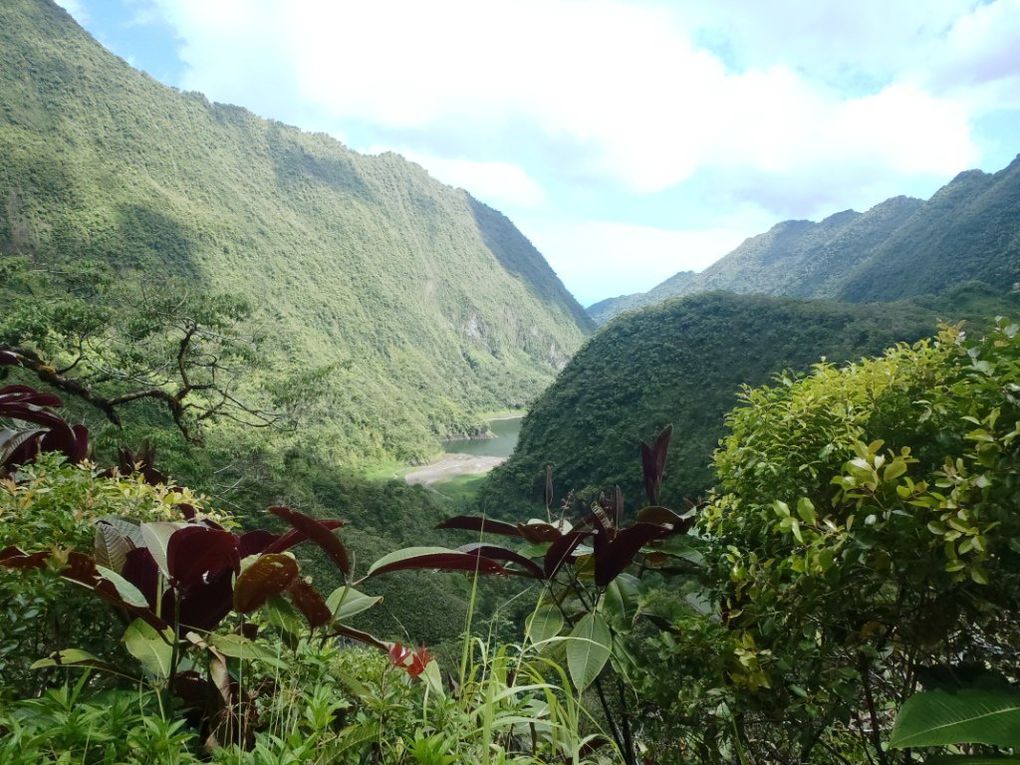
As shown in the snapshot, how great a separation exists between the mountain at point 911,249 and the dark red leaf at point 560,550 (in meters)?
18.3

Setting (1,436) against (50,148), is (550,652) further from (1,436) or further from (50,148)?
(50,148)

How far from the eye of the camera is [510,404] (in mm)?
77812

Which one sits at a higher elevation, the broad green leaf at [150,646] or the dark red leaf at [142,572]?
the dark red leaf at [142,572]

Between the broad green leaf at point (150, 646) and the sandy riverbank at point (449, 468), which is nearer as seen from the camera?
the broad green leaf at point (150, 646)

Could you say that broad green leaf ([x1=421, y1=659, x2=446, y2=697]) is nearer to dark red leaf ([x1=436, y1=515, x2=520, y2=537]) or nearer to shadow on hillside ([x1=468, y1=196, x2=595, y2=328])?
dark red leaf ([x1=436, y1=515, x2=520, y2=537])

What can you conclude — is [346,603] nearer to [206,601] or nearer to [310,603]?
[310,603]

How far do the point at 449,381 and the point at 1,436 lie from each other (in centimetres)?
7397

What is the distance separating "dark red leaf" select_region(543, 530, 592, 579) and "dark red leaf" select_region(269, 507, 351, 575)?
0.99 feet

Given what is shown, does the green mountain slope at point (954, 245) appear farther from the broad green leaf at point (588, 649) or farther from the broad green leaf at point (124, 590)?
the broad green leaf at point (124, 590)

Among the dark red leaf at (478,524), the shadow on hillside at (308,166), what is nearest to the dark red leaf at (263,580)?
the dark red leaf at (478,524)

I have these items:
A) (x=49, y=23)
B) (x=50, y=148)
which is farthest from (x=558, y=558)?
(x=49, y=23)

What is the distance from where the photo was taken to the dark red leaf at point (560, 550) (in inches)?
38.4

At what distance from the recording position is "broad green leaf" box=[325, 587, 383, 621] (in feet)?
3.19

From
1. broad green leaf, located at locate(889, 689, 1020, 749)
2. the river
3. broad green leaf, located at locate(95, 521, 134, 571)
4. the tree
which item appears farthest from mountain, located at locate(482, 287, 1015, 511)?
broad green leaf, located at locate(95, 521, 134, 571)
